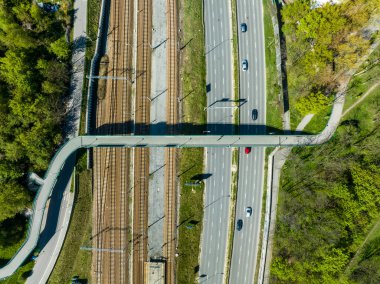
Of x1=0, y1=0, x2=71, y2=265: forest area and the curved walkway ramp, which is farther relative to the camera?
the curved walkway ramp

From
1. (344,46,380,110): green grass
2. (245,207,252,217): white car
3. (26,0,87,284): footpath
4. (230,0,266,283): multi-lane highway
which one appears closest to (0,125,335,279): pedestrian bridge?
(26,0,87,284): footpath

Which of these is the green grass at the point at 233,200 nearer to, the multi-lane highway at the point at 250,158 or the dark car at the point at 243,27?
the multi-lane highway at the point at 250,158

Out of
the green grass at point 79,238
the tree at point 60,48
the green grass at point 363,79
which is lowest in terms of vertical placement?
the green grass at point 79,238

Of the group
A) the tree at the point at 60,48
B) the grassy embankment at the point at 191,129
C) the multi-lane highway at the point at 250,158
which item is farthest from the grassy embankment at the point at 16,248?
the multi-lane highway at the point at 250,158

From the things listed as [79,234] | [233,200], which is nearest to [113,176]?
[79,234]

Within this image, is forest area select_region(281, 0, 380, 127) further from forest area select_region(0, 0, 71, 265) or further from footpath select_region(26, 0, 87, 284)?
forest area select_region(0, 0, 71, 265)

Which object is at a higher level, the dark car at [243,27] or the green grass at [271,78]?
the dark car at [243,27]

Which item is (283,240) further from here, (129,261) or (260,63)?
(260,63)
